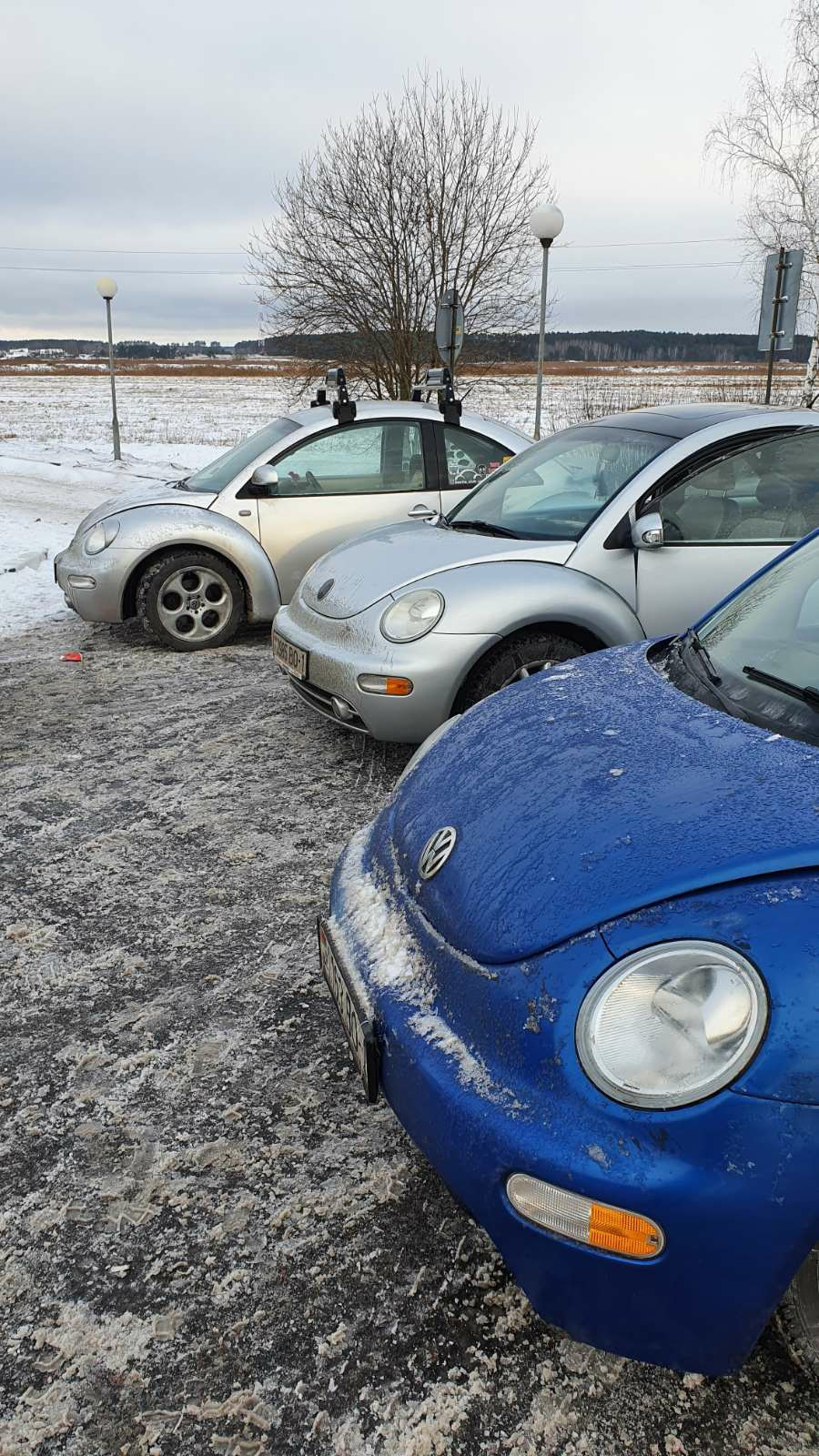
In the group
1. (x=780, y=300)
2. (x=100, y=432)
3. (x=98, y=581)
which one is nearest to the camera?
(x=98, y=581)

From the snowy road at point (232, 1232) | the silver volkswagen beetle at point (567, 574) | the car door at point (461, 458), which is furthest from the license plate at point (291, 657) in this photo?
the car door at point (461, 458)

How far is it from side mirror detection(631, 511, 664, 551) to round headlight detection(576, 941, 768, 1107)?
9.88 feet

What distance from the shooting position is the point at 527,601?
14.9 feet

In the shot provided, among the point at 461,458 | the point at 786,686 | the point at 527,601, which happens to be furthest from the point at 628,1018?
the point at 461,458

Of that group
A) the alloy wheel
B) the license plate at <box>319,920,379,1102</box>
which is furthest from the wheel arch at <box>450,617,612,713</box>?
the alloy wheel

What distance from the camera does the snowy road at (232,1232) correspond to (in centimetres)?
185

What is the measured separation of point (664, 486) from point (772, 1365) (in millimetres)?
3652

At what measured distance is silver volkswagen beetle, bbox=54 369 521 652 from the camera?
7082 mm

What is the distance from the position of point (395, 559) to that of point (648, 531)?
1217 mm

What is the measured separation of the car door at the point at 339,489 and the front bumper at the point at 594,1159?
5593mm

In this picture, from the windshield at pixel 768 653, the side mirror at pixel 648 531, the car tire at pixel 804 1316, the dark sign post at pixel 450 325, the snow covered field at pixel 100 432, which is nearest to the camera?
the car tire at pixel 804 1316

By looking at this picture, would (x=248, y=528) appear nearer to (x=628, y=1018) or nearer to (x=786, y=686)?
(x=786, y=686)

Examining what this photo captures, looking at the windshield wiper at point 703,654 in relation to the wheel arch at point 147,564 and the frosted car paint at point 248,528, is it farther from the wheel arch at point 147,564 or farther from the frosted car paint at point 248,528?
Result: the wheel arch at point 147,564

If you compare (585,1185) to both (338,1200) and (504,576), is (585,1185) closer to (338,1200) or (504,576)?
(338,1200)
